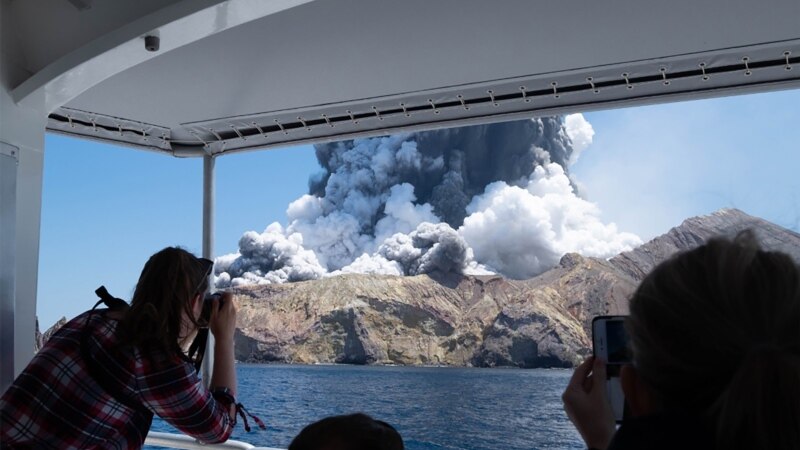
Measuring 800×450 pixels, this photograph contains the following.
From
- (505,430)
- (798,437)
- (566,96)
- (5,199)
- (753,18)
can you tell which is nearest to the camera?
(798,437)

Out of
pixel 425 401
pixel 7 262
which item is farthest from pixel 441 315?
pixel 7 262

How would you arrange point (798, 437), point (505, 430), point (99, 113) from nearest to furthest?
point (798, 437), point (99, 113), point (505, 430)

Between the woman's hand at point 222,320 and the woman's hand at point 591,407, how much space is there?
2.58ft

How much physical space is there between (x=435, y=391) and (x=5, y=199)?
94.9 feet

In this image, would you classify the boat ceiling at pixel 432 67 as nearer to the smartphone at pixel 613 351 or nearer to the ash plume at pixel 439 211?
the smartphone at pixel 613 351

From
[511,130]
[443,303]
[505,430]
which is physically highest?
[511,130]

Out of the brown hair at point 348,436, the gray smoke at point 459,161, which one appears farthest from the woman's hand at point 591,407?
the gray smoke at point 459,161

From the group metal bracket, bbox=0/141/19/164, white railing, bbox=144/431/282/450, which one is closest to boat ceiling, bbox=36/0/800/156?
metal bracket, bbox=0/141/19/164

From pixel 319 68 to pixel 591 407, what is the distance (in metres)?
1.77

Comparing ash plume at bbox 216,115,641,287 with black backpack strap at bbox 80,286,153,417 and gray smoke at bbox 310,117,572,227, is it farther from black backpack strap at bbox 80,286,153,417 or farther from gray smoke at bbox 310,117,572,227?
black backpack strap at bbox 80,286,153,417

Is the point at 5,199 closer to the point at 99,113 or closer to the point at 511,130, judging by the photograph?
the point at 99,113

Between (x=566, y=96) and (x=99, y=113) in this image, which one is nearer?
(x=566, y=96)

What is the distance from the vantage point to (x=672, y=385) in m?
0.51

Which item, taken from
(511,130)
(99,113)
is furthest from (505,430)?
(99,113)
